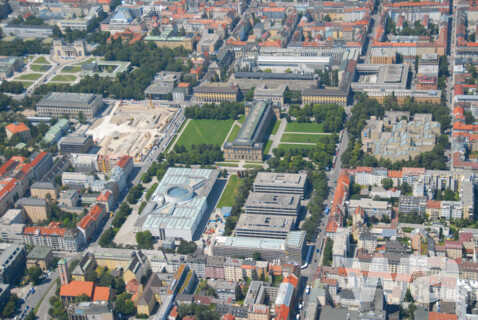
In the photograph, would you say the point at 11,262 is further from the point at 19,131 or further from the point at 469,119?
the point at 469,119

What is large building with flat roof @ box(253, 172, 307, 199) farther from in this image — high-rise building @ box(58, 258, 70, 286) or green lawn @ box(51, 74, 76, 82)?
green lawn @ box(51, 74, 76, 82)

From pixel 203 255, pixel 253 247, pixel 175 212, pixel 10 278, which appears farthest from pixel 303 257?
pixel 10 278

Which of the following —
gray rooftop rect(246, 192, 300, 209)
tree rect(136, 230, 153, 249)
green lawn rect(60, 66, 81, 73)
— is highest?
gray rooftop rect(246, 192, 300, 209)

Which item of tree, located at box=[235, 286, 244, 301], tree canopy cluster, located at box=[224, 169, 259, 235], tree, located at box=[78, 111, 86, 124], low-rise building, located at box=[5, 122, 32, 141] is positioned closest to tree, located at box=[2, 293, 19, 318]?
tree, located at box=[235, 286, 244, 301]

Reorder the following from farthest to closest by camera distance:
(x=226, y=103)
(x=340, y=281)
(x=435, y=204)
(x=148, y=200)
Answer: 1. (x=226, y=103)
2. (x=148, y=200)
3. (x=435, y=204)
4. (x=340, y=281)

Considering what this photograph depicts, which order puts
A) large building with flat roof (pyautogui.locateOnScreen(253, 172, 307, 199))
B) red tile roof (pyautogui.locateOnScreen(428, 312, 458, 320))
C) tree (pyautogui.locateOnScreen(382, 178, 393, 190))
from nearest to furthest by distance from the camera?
red tile roof (pyautogui.locateOnScreen(428, 312, 458, 320))
large building with flat roof (pyautogui.locateOnScreen(253, 172, 307, 199))
tree (pyautogui.locateOnScreen(382, 178, 393, 190))

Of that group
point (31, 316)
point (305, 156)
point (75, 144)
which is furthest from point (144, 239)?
point (305, 156)

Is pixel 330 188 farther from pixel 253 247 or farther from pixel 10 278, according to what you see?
pixel 10 278

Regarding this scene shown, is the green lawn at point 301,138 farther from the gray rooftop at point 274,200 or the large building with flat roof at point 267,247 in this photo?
the large building with flat roof at point 267,247
